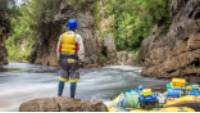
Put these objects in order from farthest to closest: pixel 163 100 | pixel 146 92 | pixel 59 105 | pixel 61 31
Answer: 1. pixel 61 31
2. pixel 163 100
3. pixel 146 92
4. pixel 59 105

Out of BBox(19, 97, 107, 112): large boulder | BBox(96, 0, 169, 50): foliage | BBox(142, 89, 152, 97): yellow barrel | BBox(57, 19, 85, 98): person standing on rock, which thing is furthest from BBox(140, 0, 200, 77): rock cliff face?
BBox(19, 97, 107, 112): large boulder

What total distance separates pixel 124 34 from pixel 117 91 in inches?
1457

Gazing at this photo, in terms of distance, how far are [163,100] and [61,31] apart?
3402 cm

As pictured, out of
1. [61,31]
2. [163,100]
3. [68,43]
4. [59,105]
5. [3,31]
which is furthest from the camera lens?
[61,31]

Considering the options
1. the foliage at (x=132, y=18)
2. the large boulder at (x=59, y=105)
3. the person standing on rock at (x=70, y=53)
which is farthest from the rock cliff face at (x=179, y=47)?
the large boulder at (x=59, y=105)

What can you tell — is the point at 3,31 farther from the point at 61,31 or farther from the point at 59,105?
the point at 59,105

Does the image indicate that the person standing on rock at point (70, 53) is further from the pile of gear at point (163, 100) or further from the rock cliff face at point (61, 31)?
the rock cliff face at point (61, 31)

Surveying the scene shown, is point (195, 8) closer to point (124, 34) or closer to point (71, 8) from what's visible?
point (71, 8)

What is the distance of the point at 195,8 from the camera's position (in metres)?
22.5

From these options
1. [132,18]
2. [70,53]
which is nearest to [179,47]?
[70,53]

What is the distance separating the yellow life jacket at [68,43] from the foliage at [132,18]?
59.6ft

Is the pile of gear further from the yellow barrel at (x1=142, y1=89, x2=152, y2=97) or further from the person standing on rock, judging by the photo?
the person standing on rock

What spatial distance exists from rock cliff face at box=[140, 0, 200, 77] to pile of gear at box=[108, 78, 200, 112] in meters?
9.03

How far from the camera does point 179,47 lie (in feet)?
73.7
